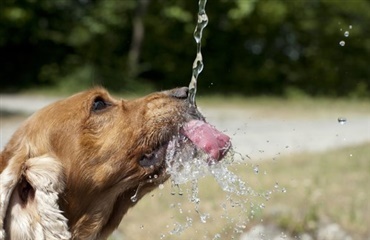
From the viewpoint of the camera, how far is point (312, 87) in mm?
24641

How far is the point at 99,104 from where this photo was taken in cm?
449

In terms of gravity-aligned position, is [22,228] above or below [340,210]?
above

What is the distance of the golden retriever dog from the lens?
Answer: 4152 millimetres

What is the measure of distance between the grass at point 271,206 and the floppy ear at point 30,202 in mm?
2550

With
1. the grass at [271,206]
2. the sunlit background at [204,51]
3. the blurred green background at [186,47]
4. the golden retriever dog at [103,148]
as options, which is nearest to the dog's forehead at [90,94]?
the golden retriever dog at [103,148]

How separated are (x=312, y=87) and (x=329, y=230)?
1843 cm

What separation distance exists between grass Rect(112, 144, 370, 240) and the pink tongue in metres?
1.84

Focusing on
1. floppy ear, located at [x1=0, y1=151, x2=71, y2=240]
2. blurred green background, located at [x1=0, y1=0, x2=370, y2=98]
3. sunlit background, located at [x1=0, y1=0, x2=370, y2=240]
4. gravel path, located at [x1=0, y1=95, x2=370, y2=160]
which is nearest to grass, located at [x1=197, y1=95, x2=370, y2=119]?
sunlit background, located at [x1=0, y1=0, x2=370, y2=240]

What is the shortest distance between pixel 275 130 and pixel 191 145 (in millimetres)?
10672

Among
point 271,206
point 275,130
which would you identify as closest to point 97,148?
point 271,206

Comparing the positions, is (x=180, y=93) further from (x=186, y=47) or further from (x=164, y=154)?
(x=186, y=47)

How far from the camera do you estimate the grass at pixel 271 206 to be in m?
6.57

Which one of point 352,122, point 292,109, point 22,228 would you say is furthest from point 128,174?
point 292,109

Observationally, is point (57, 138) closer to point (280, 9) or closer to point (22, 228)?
point (22, 228)
